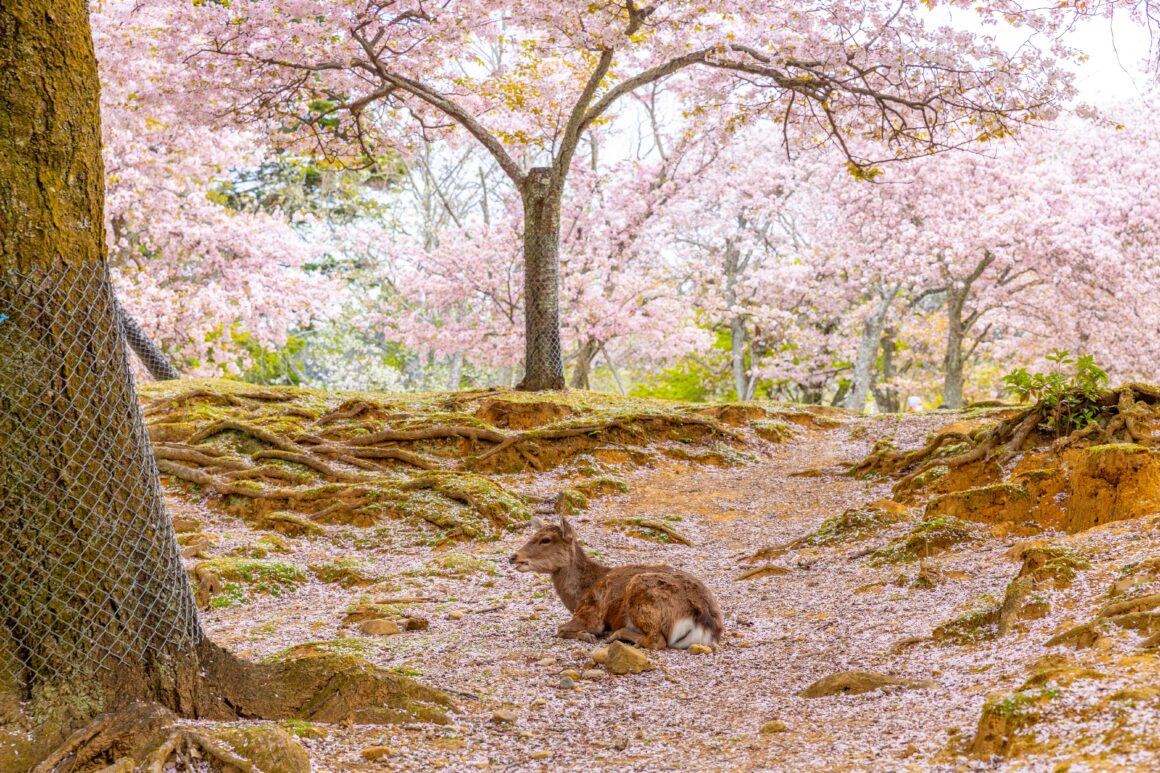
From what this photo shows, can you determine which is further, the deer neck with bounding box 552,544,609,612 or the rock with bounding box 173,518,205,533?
the rock with bounding box 173,518,205,533

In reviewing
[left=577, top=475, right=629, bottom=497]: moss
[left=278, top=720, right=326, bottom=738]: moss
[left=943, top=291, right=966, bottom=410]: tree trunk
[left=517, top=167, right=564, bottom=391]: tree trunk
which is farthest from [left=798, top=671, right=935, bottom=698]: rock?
[left=943, top=291, right=966, bottom=410]: tree trunk

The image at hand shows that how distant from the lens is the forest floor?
3.62 m

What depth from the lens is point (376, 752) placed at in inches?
164

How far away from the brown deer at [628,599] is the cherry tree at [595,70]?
9.11 metres

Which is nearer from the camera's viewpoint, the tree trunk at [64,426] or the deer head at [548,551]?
the tree trunk at [64,426]

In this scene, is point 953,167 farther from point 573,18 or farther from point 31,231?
point 31,231

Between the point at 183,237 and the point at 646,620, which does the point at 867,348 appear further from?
the point at 646,620

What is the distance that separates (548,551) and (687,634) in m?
1.14

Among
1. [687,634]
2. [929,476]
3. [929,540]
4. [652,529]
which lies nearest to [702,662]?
[687,634]

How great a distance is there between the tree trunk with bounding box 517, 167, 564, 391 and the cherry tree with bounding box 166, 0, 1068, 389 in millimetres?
24

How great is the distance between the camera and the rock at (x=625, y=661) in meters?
5.54

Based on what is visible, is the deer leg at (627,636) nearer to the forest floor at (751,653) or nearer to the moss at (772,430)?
the forest floor at (751,653)

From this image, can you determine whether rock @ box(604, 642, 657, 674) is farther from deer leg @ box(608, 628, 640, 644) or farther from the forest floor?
deer leg @ box(608, 628, 640, 644)

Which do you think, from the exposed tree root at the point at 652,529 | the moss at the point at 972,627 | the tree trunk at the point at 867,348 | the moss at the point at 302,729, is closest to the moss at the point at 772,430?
the exposed tree root at the point at 652,529
